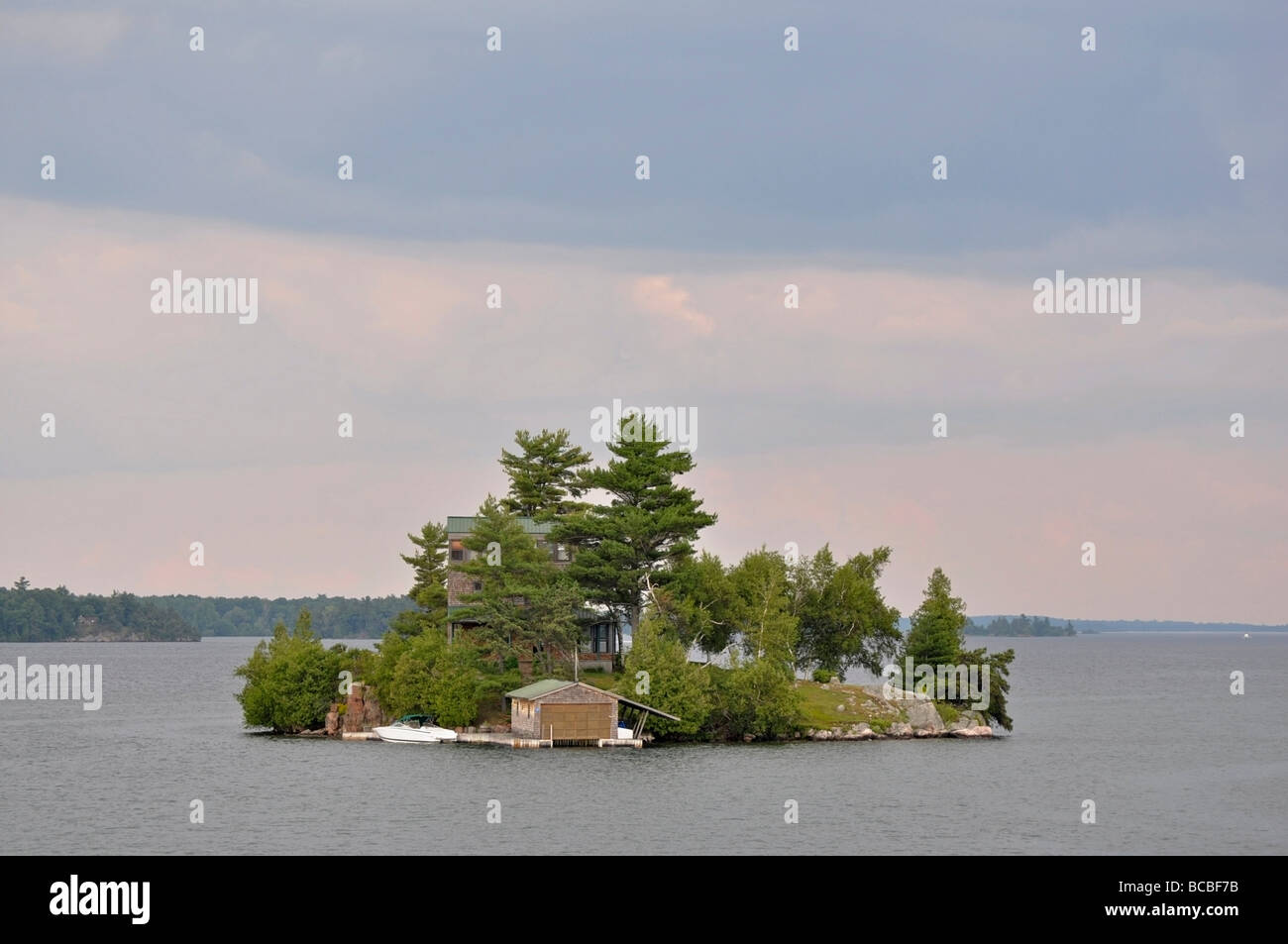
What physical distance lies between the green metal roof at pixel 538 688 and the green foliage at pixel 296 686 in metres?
12.8

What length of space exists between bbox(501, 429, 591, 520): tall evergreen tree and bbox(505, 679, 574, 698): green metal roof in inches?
830

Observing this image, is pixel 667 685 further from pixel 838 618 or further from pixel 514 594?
pixel 838 618

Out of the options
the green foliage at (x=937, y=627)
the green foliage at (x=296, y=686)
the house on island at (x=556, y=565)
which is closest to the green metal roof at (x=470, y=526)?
the house on island at (x=556, y=565)

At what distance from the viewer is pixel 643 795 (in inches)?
2685

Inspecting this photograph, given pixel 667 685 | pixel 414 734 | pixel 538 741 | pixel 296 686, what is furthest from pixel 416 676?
pixel 667 685

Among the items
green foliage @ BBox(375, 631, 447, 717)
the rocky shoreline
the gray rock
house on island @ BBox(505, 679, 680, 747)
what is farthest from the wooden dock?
the gray rock

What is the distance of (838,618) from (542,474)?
2570 cm

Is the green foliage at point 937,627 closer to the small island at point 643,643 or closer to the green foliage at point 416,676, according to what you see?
the small island at point 643,643

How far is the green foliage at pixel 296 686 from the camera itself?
94.9m

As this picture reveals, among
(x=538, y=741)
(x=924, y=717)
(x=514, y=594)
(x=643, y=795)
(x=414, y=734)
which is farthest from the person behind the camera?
(x=924, y=717)

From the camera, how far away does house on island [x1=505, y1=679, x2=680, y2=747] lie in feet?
288
